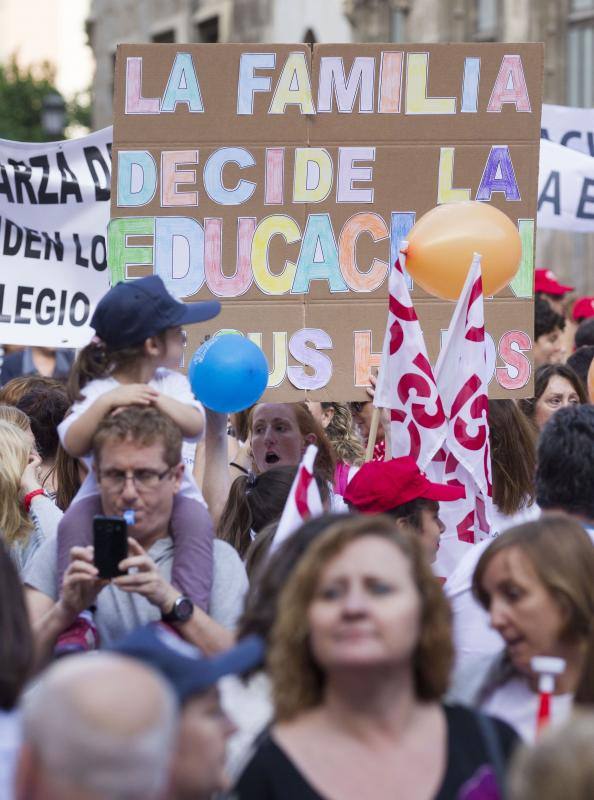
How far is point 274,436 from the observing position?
6402mm

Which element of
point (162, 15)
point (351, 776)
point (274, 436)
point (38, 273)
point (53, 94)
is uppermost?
point (162, 15)

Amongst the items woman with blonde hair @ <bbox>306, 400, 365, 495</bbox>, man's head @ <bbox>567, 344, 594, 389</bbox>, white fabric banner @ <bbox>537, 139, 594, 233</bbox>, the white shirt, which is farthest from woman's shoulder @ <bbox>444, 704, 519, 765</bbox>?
white fabric banner @ <bbox>537, 139, 594, 233</bbox>

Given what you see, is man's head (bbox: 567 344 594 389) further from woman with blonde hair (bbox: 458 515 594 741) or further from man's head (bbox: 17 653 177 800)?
man's head (bbox: 17 653 177 800)

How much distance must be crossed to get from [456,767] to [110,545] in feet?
4.12

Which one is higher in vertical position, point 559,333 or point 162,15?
point 162,15

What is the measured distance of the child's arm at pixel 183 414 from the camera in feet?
14.6

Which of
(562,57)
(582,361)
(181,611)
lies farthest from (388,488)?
(562,57)

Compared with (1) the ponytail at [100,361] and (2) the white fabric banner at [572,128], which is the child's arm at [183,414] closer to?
(1) the ponytail at [100,361]

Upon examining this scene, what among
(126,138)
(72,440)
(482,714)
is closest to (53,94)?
(126,138)

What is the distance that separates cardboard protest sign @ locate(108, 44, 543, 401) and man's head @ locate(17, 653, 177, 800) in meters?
3.95

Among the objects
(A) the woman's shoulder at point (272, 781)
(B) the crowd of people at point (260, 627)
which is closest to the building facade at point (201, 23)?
(B) the crowd of people at point (260, 627)

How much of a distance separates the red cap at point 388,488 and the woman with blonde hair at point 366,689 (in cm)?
159

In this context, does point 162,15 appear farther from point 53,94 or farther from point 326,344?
point 326,344

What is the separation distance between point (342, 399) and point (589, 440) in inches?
73.8
